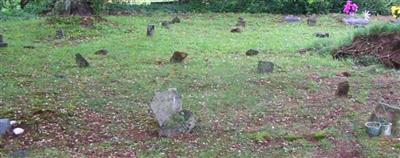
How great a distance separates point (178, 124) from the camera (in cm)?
561

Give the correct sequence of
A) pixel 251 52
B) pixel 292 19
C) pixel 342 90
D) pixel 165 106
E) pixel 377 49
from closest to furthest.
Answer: pixel 165 106, pixel 342 90, pixel 377 49, pixel 251 52, pixel 292 19

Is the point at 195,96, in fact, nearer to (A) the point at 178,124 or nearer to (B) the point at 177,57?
(A) the point at 178,124

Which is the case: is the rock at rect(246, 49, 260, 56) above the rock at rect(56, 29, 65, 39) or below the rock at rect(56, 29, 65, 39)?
above

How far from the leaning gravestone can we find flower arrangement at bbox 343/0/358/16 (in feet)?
35.5

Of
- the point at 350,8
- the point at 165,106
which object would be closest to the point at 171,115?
the point at 165,106

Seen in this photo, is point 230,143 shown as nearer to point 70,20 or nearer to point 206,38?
point 206,38

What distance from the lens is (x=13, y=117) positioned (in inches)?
237

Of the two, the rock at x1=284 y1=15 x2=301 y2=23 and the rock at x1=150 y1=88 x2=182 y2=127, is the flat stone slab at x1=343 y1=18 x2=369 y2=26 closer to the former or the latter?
the rock at x1=284 y1=15 x2=301 y2=23

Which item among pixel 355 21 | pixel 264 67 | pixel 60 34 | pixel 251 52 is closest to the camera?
pixel 264 67

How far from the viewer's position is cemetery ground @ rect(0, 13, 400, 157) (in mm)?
5355

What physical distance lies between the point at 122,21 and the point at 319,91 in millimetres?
7645

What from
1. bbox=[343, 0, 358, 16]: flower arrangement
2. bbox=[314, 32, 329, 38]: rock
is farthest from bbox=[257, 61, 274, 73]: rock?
bbox=[343, 0, 358, 16]: flower arrangement

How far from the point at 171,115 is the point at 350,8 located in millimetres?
11013

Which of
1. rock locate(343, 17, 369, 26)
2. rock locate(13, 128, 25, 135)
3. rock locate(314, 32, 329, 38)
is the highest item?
rock locate(343, 17, 369, 26)
